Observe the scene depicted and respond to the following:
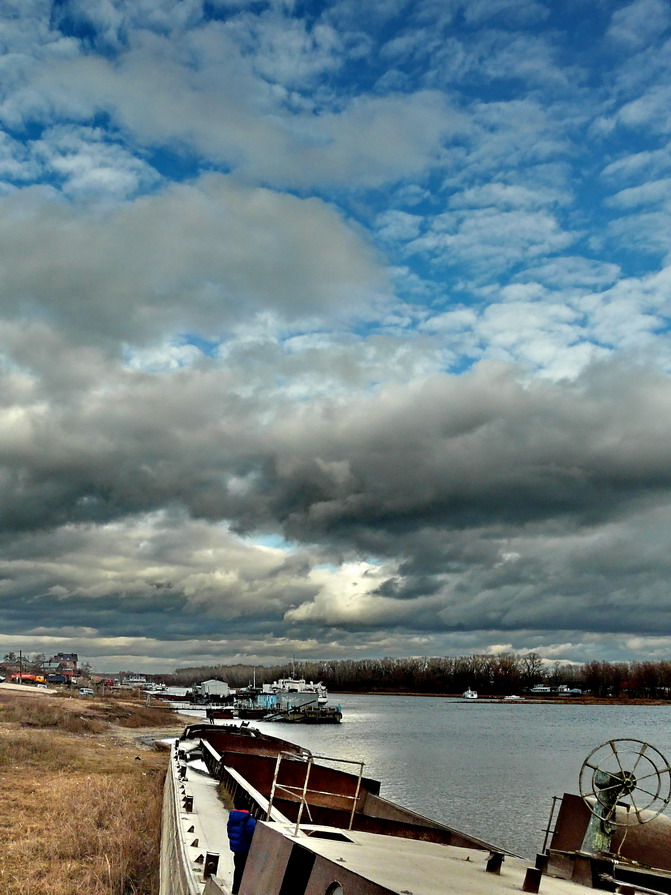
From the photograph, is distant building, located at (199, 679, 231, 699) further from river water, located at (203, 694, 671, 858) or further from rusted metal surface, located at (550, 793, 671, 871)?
rusted metal surface, located at (550, 793, 671, 871)

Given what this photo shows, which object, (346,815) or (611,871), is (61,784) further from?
(611,871)

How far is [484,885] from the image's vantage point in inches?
291

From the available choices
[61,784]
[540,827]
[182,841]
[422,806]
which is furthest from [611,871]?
[422,806]

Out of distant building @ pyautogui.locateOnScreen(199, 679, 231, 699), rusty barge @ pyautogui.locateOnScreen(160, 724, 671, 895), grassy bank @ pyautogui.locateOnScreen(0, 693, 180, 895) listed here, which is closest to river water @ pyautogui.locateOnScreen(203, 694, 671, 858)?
grassy bank @ pyautogui.locateOnScreen(0, 693, 180, 895)

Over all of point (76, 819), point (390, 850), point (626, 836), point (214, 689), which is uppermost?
point (390, 850)

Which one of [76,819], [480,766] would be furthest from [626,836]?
[480,766]

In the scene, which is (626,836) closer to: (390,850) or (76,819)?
(390,850)

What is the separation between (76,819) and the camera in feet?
55.4

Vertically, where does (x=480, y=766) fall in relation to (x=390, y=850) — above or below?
below

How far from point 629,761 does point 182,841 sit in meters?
54.4

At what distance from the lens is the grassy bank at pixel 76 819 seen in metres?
13.0

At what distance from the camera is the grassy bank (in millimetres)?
12984

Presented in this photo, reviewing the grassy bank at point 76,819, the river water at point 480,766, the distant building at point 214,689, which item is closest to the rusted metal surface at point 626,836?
the grassy bank at point 76,819

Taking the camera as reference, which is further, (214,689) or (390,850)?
(214,689)
